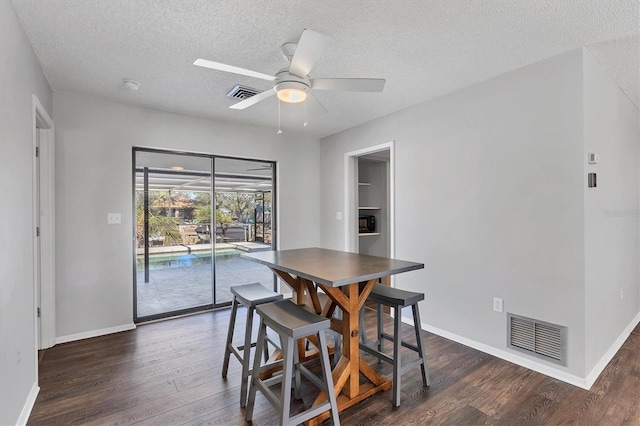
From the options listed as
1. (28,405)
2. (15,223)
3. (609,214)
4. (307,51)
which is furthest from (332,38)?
(28,405)

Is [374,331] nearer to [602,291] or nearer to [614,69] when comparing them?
[602,291]

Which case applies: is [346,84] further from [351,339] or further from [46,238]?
[46,238]

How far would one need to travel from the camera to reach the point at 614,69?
2.57m

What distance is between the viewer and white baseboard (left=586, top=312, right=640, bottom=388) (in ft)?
7.61

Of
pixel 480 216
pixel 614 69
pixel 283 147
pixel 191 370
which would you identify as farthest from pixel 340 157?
pixel 191 370

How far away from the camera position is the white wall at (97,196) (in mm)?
3102

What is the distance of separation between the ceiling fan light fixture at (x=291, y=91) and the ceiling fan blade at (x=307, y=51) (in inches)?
2.7

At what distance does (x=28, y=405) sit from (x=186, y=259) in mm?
2197

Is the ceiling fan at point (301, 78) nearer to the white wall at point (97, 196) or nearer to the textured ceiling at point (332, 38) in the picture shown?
the textured ceiling at point (332, 38)

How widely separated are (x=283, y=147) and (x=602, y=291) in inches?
152

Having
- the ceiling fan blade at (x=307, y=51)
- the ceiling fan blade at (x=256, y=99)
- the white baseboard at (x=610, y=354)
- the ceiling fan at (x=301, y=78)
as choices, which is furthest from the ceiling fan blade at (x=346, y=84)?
the white baseboard at (x=610, y=354)

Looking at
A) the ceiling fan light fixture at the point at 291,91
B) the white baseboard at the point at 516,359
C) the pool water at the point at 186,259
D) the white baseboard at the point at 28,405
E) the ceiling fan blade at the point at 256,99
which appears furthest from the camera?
the pool water at the point at 186,259

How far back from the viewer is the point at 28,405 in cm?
199

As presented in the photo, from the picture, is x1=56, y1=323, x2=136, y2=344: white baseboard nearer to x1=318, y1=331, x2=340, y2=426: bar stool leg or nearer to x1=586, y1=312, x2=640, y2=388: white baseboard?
x1=318, y1=331, x2=340, y2=426: bar stool leg
